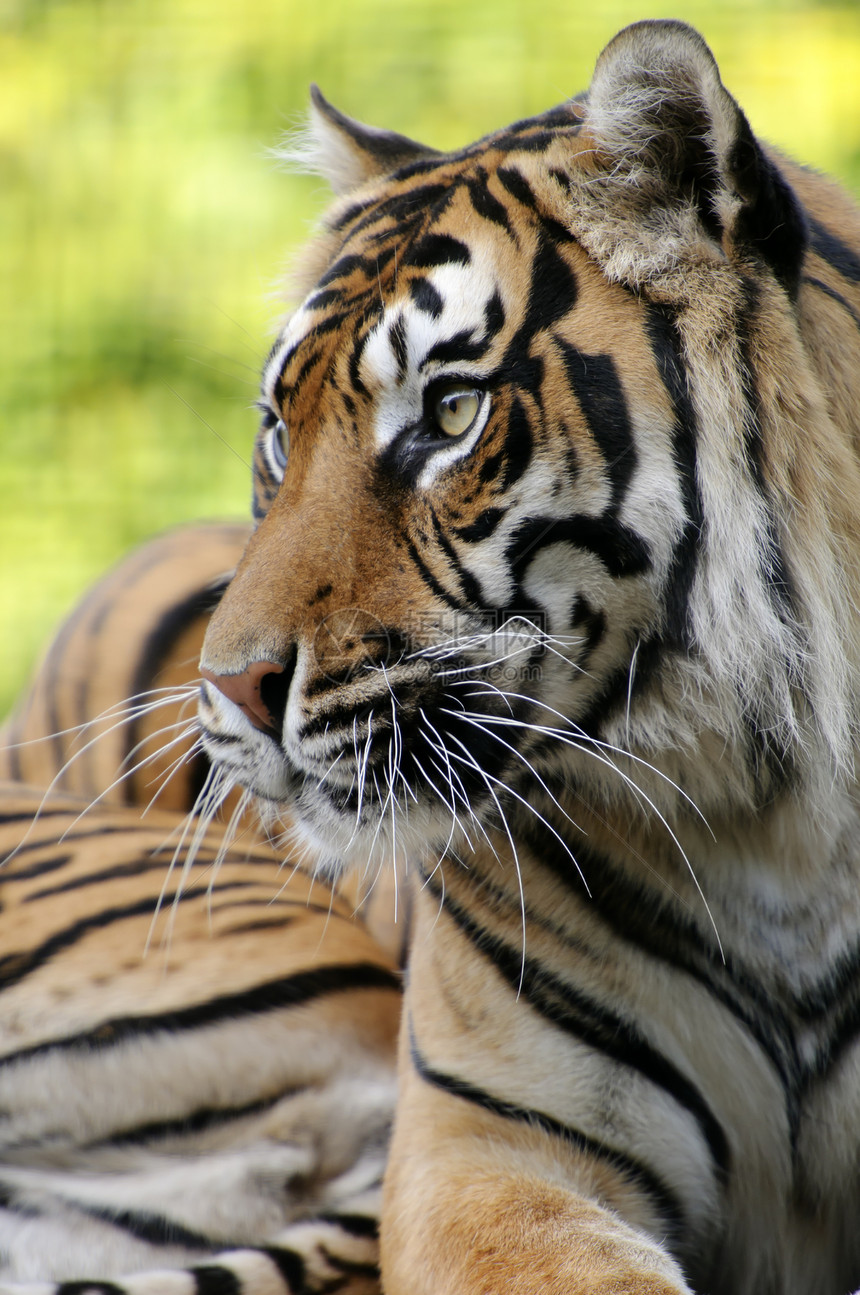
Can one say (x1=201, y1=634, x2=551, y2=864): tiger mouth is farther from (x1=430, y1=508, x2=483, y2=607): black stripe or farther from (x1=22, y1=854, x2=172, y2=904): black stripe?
(x1=22, y1=854, x2=172, y2=904): black stripe

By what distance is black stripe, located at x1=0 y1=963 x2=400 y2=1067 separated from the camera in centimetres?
117

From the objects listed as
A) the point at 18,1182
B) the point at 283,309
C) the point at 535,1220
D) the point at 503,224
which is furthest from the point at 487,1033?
the point at 283,309

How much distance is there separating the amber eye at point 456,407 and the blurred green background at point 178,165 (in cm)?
258

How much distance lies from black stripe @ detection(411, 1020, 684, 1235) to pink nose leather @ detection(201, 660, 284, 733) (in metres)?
0.35

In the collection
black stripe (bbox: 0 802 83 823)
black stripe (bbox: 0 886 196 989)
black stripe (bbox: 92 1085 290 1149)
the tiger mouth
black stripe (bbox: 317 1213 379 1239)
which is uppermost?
the tiger mouth

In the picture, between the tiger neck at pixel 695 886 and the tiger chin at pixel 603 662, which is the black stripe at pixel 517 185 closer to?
the tiger chin at pixel 603 662

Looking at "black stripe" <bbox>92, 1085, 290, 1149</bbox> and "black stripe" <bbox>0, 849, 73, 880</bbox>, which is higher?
"black stripe" <bbox>0, 849, 73, 880</bbox>

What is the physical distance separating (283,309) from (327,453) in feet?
1.55

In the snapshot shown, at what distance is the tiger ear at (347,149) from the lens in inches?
53.2

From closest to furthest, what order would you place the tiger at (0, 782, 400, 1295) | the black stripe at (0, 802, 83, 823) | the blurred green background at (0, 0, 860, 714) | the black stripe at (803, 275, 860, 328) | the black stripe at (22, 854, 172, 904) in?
1. the black stripe at (803, 275, 860, 328)
2. the tiger at (0, 782, 400, 1295)
3. the black stripe at (22, 854, 172, 904)
4. the black stripe at (0, 802, 83, 823)
5. the blurred green background at (0, 0, 860, 714)

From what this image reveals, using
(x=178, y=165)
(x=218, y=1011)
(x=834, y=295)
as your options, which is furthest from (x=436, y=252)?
(x=178, y=165)

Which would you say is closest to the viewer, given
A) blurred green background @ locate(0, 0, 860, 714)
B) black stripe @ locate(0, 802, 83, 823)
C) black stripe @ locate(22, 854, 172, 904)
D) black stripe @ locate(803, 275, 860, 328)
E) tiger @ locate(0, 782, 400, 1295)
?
black stripe @ locate(803, 275, 860, 328)

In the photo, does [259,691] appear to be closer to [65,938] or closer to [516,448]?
[516,448]

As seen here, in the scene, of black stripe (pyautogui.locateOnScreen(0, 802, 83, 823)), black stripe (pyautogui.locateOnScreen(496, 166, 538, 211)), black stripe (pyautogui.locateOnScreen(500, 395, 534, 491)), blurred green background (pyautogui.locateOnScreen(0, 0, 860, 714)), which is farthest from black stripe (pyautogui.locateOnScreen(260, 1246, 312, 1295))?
blurred green background (pyautogui.locateOnScreen(0, 0, 860, 714))
